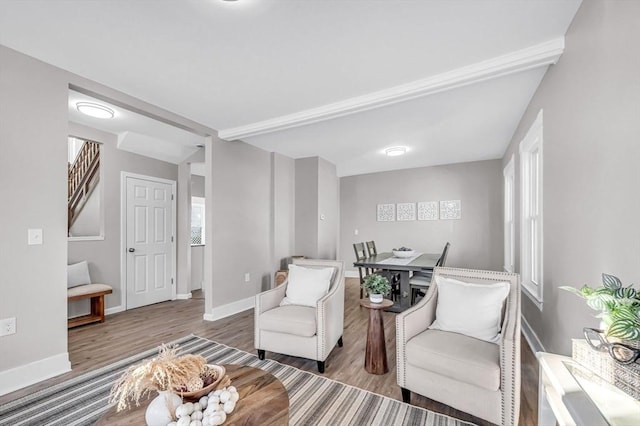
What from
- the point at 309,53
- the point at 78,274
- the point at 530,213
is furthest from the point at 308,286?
the point at 78,274

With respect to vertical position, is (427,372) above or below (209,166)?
below

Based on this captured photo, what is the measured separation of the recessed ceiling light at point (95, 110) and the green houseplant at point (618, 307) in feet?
14.0

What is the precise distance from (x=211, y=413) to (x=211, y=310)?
9.22ft

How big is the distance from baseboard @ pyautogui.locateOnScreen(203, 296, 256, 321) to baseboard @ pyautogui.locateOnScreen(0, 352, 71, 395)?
1.50m

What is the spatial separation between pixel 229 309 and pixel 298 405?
2290mm

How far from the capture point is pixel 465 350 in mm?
1757

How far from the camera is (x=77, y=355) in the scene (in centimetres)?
267

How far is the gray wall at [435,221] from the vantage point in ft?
18.5

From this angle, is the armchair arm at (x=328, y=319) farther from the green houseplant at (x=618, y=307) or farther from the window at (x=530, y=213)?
the window at (x=530, y=213)

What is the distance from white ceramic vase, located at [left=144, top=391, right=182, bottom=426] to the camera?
108cm

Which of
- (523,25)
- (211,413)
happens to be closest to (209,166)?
(211,413)

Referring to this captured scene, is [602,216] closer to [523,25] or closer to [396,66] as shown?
[523,25]

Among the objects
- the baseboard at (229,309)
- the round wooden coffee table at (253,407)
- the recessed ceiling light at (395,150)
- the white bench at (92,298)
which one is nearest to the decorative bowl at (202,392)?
the round wooden coffee table at (253,407)

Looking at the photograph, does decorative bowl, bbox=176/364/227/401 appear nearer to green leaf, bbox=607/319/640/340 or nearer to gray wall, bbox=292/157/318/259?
green leaf, bbox=607/319/640/340
